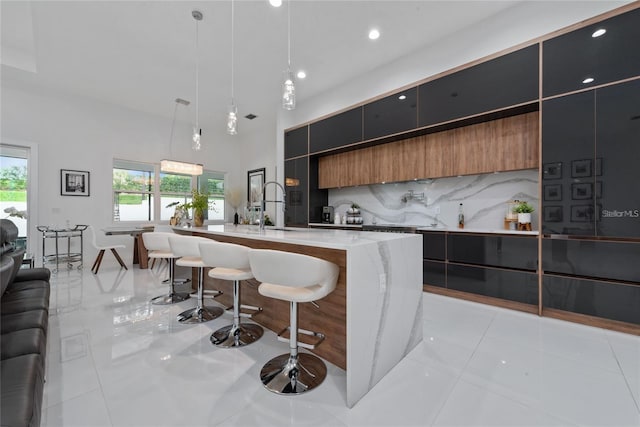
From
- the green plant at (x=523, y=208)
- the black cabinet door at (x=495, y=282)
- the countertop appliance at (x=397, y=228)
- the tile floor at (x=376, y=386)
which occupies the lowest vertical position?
the tile floor at (x=376, y=386)

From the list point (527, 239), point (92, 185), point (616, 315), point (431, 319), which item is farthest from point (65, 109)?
point (616, 315)

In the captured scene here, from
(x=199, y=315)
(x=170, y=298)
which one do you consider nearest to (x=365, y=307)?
(x=199, y=315)

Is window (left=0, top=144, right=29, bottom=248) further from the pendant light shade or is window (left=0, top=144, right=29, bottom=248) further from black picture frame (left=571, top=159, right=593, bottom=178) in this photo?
black picture frame (left=571, top=159, right=593, bottom=178)

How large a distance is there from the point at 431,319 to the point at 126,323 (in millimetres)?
3049

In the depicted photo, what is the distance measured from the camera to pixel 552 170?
270 cm

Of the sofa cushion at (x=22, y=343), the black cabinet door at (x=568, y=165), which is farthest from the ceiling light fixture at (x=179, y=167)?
the black cabinet door at (x=568, y=165)

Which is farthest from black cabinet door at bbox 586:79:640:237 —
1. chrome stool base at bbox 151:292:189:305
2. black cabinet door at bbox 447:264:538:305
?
chrome stool base at bbox 151:292:189:305

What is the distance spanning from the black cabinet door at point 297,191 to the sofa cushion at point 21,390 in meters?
4.20

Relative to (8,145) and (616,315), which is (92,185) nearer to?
(8,145)

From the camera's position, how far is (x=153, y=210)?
6449mm

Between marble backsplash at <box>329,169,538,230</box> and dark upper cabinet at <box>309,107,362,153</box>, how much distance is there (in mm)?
935

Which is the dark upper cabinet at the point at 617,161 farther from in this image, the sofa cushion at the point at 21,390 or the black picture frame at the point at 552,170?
the sofa cushion at the point at 21,390

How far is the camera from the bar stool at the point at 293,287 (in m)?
1.54

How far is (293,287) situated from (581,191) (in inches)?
113
